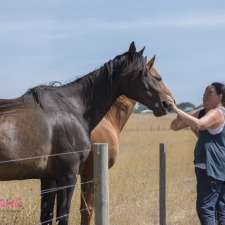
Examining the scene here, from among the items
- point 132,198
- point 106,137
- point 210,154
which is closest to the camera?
point 210,154

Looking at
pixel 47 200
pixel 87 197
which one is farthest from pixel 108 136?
pixel 47 200

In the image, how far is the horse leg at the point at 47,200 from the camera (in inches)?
250

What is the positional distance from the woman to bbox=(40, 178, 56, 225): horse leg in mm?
1597

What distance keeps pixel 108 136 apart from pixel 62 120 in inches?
55.6

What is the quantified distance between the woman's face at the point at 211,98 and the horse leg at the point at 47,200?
1870 mm

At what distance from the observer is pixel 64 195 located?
6.17 meters

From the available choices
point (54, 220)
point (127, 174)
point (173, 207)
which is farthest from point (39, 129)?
point (127, 174)

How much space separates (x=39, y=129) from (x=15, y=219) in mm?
1611

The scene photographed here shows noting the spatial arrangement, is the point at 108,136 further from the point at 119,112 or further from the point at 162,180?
the point at 162,180

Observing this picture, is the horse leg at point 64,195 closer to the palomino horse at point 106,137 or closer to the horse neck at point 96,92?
the palomino horse at point 106,137

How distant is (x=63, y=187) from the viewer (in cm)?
609

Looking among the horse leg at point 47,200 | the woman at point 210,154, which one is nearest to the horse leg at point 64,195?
the horse leg at point 47,200

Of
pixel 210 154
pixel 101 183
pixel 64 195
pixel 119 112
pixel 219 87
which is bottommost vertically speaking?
pixel 64 195

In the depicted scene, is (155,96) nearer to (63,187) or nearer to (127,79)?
(127,79)
